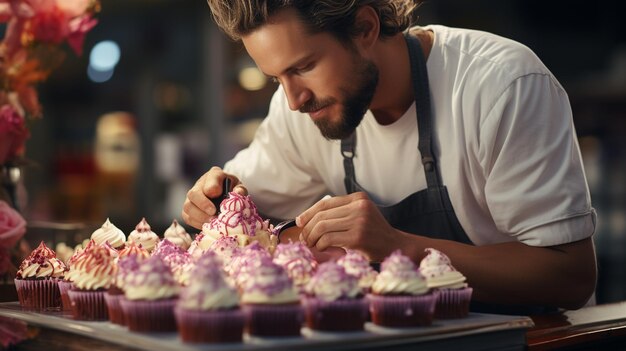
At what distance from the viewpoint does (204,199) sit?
2.25 metres

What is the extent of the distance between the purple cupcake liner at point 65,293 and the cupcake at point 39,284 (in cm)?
5

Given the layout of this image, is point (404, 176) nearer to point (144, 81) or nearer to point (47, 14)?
point (47, 14)

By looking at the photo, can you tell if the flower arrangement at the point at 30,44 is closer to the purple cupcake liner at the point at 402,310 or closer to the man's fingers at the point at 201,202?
the man's fingers at the point at 201,202

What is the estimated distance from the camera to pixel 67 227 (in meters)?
2.63

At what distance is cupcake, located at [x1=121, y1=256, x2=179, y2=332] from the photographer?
4.61 feet

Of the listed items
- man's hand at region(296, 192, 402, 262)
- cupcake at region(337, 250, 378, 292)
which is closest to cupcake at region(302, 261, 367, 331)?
cupcake at region(337, 250, 378, 292)

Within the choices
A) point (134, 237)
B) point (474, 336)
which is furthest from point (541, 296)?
point (134, 237)

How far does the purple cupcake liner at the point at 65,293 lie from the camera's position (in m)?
1.69

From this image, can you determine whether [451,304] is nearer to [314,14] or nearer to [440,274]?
[440,274]

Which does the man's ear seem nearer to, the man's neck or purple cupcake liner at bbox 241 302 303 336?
the man's neck

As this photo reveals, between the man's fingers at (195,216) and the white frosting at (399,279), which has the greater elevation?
the man's fingers at (195,216)

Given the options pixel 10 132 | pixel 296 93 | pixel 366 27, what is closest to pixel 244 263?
pixel 296 93

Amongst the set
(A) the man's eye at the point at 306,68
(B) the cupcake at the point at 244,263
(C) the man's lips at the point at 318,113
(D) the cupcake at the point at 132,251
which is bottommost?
(B) the cupcake at the point at 244,263

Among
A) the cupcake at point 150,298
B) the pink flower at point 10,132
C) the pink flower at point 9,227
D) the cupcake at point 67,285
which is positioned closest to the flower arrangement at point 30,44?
the pink flower at point 10,132
